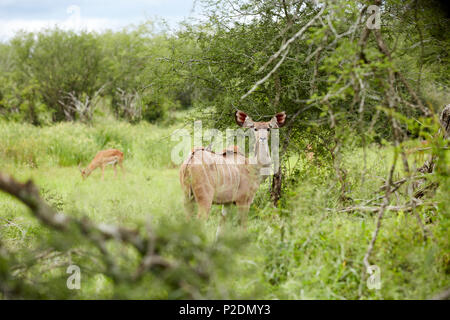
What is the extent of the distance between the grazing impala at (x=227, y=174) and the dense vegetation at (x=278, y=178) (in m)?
0.29

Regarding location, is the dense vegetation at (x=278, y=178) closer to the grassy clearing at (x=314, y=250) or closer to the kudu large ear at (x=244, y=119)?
the grassy clearing at (x=314, y=250)

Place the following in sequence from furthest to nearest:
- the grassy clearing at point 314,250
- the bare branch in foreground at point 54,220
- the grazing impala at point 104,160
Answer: the grazing impala at point 104,160 → the grassy clearing at point 314,250 → the bare branch in foreground at point 54,220

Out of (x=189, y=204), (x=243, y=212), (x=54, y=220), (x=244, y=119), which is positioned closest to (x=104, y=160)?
(x=189, y=204)

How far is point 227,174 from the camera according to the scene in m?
5.34

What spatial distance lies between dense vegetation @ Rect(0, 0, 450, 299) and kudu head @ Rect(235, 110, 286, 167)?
357 millimetres

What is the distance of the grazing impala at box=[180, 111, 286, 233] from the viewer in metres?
5.07

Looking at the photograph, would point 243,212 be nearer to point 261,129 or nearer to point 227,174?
point 227,174

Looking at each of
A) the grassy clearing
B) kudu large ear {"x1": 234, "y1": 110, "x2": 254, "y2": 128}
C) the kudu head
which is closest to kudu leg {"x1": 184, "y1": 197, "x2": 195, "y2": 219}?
the grassy clearing

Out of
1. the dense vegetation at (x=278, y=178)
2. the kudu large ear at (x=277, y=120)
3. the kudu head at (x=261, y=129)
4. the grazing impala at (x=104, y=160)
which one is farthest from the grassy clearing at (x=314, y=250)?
the grazing impala at (x=104, y=160)

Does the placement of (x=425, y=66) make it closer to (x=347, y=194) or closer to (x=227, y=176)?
(x=347, y=194)

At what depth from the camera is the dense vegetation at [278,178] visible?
239 centimetres

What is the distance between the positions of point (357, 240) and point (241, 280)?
1.24m

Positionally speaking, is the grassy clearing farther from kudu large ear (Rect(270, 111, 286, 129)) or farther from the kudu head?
kudu large ear (Rect(270, 111, 286, 129))
